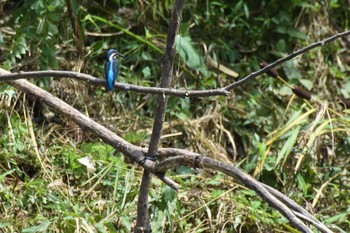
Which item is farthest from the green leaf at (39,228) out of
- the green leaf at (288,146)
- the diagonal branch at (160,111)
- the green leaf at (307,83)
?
the green leaf at (307,83)

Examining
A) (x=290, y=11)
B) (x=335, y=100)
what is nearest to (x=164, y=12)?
(x=290, y=11)

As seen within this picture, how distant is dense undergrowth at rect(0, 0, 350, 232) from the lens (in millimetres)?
4055

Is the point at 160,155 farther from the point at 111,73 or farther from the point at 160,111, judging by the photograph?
the point at 111,73

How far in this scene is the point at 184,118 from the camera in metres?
4.71

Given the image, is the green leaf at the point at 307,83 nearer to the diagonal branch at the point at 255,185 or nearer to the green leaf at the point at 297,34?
the green leaf at the point at 297,34

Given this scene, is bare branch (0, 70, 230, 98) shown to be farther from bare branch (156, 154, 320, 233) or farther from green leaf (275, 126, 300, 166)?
green leaf (275, 126, 300, 166)

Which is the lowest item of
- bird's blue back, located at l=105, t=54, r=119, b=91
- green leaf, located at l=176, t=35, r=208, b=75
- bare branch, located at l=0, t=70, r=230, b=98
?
green leaf, located at l=176, t=35, r=208, b=75

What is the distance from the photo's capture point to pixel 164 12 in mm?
5164

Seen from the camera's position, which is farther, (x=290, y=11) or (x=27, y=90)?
(x=290, y=11)

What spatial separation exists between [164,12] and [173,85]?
60cm

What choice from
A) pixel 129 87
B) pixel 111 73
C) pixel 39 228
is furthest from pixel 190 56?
pixel 129 87

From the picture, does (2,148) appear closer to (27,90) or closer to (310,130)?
(27,90)

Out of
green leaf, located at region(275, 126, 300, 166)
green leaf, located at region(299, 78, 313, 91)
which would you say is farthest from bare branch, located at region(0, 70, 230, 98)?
green leaf, located at region(299, 78, 313, 91)

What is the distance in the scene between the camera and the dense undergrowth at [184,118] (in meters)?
4.05
